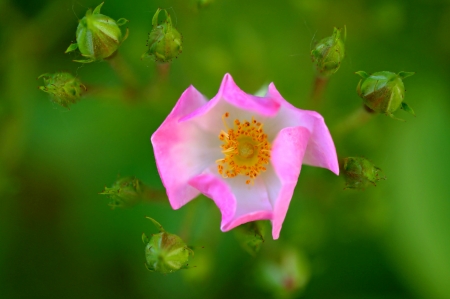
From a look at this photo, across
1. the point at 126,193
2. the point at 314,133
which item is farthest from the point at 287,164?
the point at 126,193

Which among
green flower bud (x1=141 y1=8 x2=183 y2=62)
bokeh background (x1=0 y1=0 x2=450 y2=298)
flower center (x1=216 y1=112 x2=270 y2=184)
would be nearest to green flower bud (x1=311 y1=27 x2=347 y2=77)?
flower center (x1=216 y1=112 x2=270 y2=184)

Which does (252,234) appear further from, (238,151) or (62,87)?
(62,87)

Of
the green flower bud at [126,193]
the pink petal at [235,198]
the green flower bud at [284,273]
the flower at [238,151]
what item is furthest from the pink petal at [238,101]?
the green flower bud at [284,273]

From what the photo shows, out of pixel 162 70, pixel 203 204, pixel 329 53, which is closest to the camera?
pixel 329 53

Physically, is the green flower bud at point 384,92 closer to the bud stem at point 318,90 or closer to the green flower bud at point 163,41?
the bud stem at point 318,90

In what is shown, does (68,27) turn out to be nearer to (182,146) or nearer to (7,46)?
(7,46)

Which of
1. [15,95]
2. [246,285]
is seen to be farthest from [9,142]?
[246,285]

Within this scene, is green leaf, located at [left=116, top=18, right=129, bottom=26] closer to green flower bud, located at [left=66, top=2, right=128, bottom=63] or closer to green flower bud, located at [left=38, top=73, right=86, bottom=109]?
green flower bud, located at [left=66, top=2, right=128, bottom=63]
